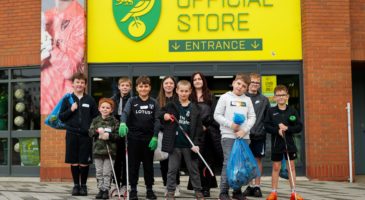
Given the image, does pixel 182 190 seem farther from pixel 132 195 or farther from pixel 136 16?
pixel 136 16

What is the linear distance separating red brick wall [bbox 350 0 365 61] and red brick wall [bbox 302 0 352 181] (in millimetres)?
339

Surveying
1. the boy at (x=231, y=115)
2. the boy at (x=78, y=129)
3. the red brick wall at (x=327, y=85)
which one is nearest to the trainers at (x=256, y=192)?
the boy at (x=231, y=115)

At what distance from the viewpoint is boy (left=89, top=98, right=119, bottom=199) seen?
725 cm

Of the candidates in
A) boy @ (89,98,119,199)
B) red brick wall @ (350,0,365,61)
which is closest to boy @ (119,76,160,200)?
boy @ (89,98,119,199)

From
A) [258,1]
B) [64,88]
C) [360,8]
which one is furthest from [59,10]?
[360,8]

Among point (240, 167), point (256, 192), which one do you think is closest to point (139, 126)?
point (240, 167)

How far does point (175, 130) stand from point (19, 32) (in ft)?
19.6

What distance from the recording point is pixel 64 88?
10664mm

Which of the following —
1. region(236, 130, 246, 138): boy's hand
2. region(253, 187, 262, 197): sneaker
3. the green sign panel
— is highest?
the green sign panel

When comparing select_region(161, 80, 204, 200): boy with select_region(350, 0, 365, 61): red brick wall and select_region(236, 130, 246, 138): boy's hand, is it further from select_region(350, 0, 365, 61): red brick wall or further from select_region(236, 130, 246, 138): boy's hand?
→ select_region(350, 0, 365, 61): red brick wall

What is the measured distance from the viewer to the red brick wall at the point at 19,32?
36.2ft

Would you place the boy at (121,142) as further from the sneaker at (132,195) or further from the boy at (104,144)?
the sneaker at (132,195)

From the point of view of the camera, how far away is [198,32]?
1088 cm

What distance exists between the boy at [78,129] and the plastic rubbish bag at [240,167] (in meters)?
2.37
